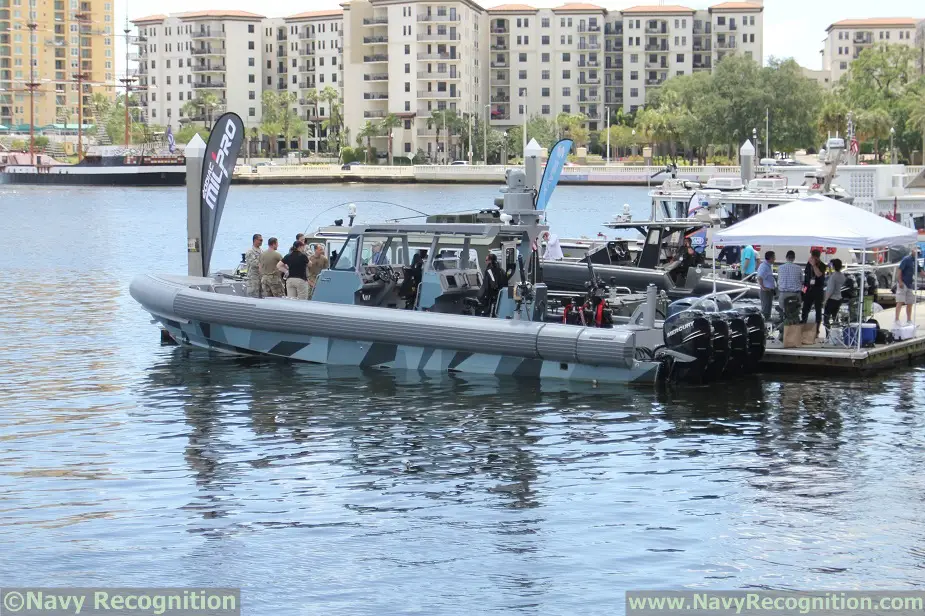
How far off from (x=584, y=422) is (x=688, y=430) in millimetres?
1337

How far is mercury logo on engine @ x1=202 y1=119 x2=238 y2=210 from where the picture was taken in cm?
2516

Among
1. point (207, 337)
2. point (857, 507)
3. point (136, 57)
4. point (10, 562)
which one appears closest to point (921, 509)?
point (857, 507)

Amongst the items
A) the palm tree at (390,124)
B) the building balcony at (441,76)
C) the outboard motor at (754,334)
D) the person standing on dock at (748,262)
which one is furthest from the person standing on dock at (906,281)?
the building balcony at (441,76)

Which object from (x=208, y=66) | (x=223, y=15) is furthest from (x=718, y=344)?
(x=223, y=15)

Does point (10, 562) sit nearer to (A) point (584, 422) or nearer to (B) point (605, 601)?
(B) point (605, 601)

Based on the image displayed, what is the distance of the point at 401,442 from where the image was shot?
53.4ft

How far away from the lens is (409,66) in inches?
5502

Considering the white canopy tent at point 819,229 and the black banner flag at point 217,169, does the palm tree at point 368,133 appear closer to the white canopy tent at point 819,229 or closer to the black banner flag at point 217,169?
the black banner flag at point 217,169

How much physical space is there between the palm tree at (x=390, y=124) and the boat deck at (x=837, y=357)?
11807cm

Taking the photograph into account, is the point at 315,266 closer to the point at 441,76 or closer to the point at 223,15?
the point at 441,76

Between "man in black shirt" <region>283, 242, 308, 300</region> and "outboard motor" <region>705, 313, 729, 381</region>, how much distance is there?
21.4 ft

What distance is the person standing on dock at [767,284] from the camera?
21281 millimetres

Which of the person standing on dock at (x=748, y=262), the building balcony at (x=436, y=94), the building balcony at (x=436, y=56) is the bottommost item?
the person standing on dock at (x=748, y=262)

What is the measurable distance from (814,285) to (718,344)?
258cm
